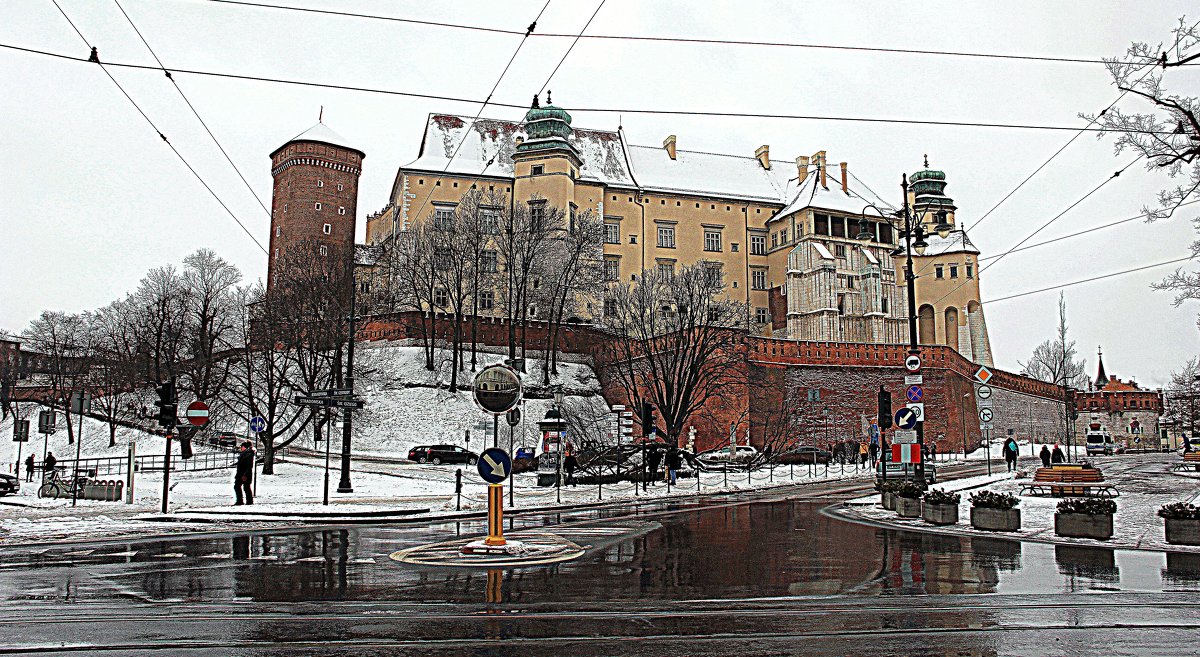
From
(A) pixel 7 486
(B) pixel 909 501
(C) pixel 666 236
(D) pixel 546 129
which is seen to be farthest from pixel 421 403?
(B) pixel 909 501

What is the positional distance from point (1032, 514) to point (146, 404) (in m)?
58.7

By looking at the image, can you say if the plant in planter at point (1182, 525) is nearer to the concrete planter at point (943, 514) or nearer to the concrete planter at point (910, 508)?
the concrete planter at point (943, 514)

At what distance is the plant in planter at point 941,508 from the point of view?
18625mm

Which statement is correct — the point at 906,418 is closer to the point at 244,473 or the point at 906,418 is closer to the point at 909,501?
the point at 909,501

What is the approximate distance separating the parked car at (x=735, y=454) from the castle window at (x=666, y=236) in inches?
1377

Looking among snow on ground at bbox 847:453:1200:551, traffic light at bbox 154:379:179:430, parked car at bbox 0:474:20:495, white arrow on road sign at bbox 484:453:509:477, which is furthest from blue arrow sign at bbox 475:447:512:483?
parked car at bbox 0:474:20:495

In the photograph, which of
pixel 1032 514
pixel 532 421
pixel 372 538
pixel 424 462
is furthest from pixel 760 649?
pixel 532 421

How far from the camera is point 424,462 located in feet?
146

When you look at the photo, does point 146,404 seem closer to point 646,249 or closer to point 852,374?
point 646,249

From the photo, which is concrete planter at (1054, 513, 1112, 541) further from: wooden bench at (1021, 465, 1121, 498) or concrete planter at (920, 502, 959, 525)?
wooden bench at (1021, 465, 1121, 498)

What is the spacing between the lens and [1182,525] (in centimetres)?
1463

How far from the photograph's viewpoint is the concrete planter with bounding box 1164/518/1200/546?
47.6 ft

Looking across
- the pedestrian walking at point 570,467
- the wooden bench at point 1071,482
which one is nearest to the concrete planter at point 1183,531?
the wooden bench at point 1071,482

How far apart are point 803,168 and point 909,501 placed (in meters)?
73.0
